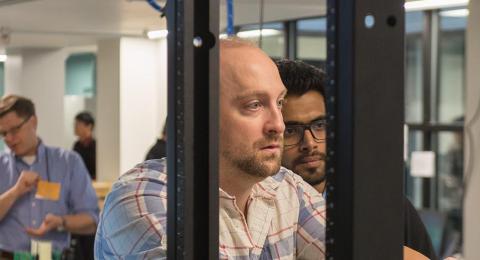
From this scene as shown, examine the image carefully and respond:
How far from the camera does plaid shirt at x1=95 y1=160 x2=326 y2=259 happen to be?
1.79 m

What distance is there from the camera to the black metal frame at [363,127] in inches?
47.9

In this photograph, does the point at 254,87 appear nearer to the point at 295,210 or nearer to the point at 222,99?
the point at 222,99

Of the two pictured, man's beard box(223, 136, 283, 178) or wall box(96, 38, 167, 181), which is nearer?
man's beard box(223, 136, 283, 178)

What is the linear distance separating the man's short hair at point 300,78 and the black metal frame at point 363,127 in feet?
3.74

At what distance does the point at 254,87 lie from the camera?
6.83 ft

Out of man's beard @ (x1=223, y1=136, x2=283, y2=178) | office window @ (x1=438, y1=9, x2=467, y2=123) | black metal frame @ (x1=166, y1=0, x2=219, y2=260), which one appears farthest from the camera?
office window @ (x1=438, y1=9, x2=467, y2=123)

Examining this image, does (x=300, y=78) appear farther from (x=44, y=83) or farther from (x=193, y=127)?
(x=44, y=83)

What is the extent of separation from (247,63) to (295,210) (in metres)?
0.45

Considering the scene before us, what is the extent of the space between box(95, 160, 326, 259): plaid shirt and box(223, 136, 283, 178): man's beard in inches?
4.5

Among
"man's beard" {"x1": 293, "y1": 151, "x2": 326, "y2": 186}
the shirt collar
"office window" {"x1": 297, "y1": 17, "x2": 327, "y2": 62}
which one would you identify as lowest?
the shirt collar

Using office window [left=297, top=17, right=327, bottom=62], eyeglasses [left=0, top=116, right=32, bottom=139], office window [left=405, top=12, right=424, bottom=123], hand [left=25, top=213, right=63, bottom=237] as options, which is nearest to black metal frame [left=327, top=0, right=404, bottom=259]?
hand [left=25, top=213, right=63, bottom=237]

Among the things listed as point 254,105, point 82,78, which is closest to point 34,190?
point 254,105

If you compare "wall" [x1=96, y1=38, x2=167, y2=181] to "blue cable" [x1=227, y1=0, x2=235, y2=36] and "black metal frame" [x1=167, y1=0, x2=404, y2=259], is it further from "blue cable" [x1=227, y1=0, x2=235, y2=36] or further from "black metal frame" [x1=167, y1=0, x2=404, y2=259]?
"black metal frame" [x1=167, y1=0, x2=404, y2=259]

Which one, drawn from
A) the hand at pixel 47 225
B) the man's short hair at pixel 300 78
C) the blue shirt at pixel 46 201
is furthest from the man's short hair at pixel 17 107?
the man's short hair at pixel 300 78
